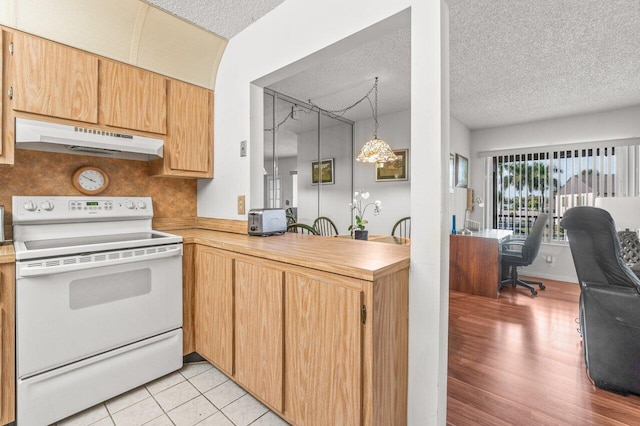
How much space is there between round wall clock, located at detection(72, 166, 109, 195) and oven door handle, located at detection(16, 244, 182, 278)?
0.75 metres

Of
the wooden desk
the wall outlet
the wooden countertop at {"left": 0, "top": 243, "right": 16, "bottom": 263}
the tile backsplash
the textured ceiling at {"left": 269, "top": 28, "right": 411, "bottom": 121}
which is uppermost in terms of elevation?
the textured ceiling at {"left": 269, "top": 28, "right": 411, "bottom": 121}

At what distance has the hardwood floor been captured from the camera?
5.11 feet

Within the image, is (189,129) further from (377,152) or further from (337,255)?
Result: (377,152)

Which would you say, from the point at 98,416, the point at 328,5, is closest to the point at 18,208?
the point at 98,416

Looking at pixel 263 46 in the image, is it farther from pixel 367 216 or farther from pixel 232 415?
pixel 367 216

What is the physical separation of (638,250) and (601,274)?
6.37 feet

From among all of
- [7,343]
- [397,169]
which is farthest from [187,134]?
[397,169]

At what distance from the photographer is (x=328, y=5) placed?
160 cm

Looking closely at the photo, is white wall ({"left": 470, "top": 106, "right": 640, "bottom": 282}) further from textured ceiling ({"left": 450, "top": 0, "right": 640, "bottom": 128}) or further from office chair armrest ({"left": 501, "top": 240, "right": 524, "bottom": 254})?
office chair armrest ({"left": 501, "top": 240, "right": 524, "bottom": 254})

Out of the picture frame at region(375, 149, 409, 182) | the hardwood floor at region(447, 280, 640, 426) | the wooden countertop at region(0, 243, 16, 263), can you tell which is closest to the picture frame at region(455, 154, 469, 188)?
the picture frame at region(375, 149, 409, 182)

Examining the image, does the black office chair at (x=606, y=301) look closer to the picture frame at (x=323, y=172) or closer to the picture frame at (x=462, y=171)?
the picture frame at (x=462, y=171)

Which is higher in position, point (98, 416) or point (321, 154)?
point (321, 154)

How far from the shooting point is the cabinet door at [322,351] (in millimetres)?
1116

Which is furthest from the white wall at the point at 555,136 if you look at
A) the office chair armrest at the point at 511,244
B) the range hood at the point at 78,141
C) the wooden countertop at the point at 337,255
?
the range hood at the point at 78,141
